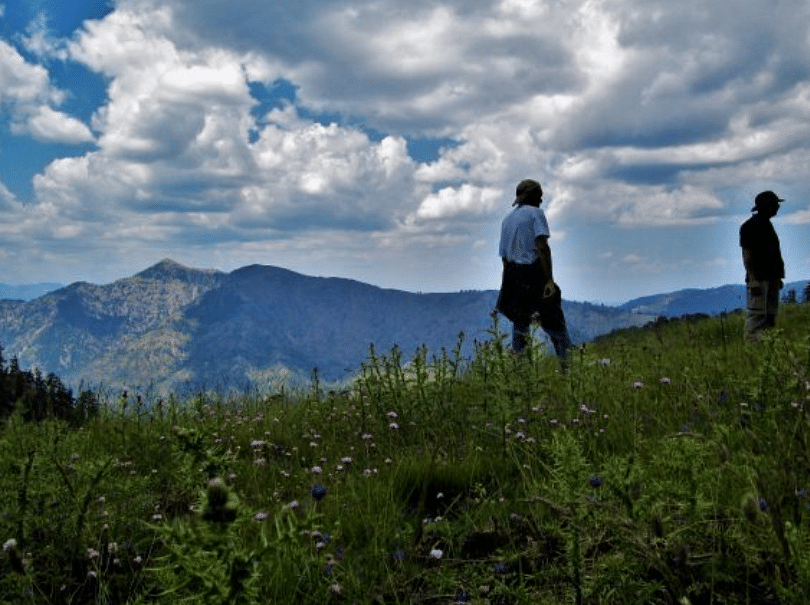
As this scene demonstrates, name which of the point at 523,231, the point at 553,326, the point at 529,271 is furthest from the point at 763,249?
the point at 523,231

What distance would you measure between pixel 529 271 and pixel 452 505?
301 inches

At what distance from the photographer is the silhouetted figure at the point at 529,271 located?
11.2 m

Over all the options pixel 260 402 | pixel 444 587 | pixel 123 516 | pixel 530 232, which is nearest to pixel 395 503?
pixel 444 587

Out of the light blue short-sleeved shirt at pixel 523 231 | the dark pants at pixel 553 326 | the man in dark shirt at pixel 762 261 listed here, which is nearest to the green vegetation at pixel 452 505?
the dark pants at pixel 553 326

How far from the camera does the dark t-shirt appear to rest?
12.8m

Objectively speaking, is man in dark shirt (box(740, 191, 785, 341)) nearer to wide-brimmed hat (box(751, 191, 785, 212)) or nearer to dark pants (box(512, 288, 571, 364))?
wide-brimmed hat (box(751, 191, 785, 212))

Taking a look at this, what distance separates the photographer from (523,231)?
1127 cm

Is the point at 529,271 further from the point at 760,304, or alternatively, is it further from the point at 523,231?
the point at 760,304

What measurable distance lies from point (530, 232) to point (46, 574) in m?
9.12

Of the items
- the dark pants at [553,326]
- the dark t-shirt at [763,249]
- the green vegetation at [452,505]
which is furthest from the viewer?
the dark t-shirt at [763,249]

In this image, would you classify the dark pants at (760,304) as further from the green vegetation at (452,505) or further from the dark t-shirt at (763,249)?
the green vegetation at (452,505)

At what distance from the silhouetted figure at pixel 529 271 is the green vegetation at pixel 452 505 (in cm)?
421

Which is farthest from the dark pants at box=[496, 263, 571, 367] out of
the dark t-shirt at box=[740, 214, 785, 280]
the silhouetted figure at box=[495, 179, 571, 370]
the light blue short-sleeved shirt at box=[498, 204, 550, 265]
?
the dark t-shirt at box=[740, 214, 785, 280]

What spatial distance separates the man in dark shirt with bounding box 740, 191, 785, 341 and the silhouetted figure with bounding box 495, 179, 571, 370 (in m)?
4.22
